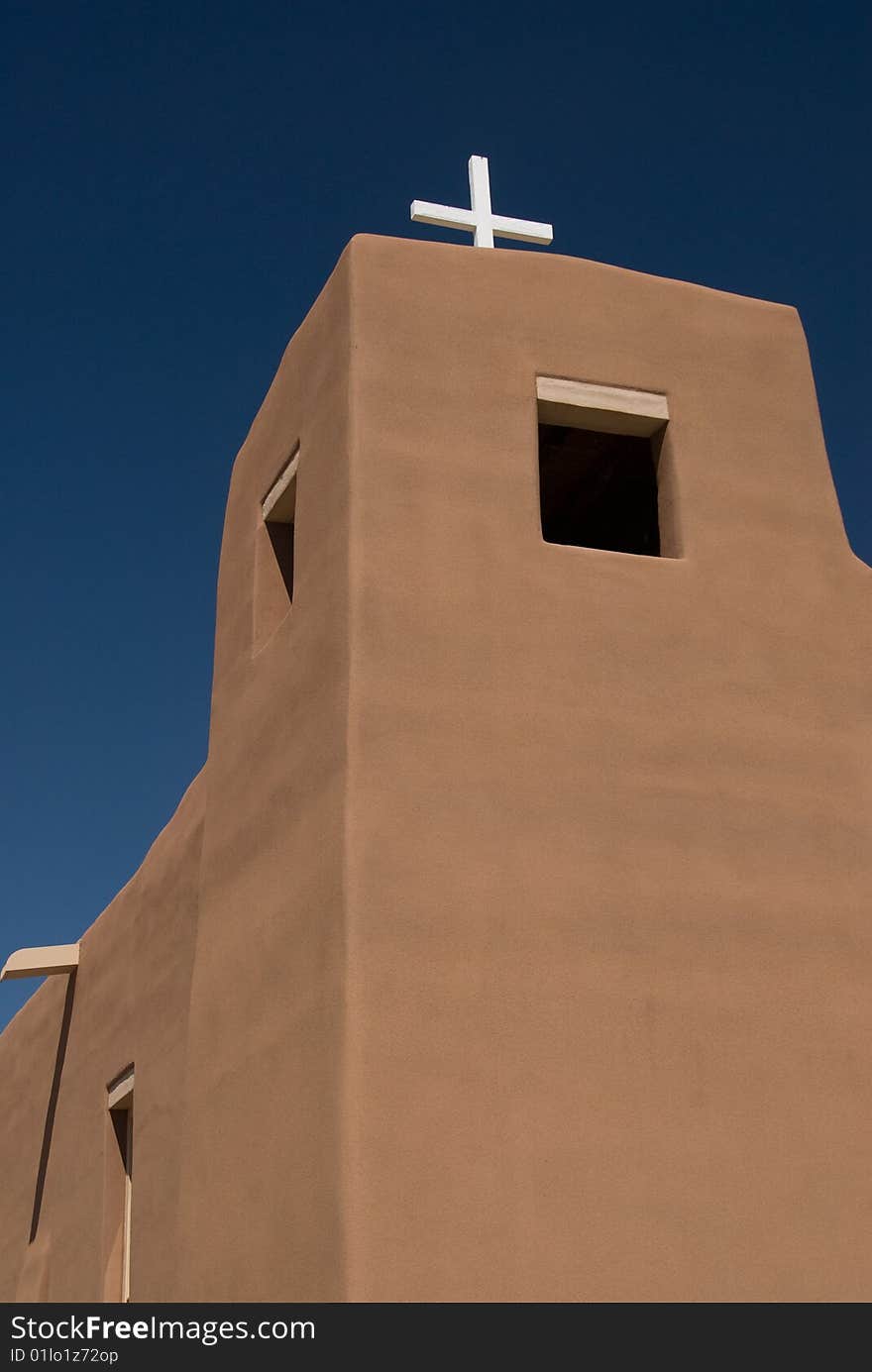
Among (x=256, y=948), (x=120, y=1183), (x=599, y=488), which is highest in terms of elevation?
(x=599, y=488)

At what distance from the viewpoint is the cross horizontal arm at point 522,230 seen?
8.25 metres

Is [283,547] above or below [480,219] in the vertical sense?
below

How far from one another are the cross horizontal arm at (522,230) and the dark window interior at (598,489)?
41.8 inches

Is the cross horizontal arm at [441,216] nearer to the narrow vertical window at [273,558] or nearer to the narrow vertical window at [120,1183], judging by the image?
the narrow vertical window at [273,558]

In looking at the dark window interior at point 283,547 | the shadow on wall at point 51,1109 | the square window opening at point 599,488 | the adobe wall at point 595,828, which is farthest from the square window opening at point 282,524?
the shadow on wall at point 51,1109

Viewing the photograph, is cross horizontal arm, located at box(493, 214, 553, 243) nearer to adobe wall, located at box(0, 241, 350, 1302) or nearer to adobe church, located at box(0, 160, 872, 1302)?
adobe church, located at box(0, 160, 872, 1302)

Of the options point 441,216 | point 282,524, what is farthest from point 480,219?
point 282,524

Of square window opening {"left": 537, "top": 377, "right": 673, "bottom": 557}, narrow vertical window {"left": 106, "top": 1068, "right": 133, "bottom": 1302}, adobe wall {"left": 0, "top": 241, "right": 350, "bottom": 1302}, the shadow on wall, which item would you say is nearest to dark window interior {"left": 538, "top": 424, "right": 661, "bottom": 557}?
square window opening {"left": 537, "top": 377, "right": 673, "bottom": 557}

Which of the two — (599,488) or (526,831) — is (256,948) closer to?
(526,831)

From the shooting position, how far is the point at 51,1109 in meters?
11.8

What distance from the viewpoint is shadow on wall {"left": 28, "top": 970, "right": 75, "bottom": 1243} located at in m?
11.6

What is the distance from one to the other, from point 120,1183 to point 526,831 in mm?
5301

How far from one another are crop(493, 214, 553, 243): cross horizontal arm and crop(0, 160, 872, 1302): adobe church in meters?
0.07

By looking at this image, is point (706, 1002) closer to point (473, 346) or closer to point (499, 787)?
point (499, 787)
